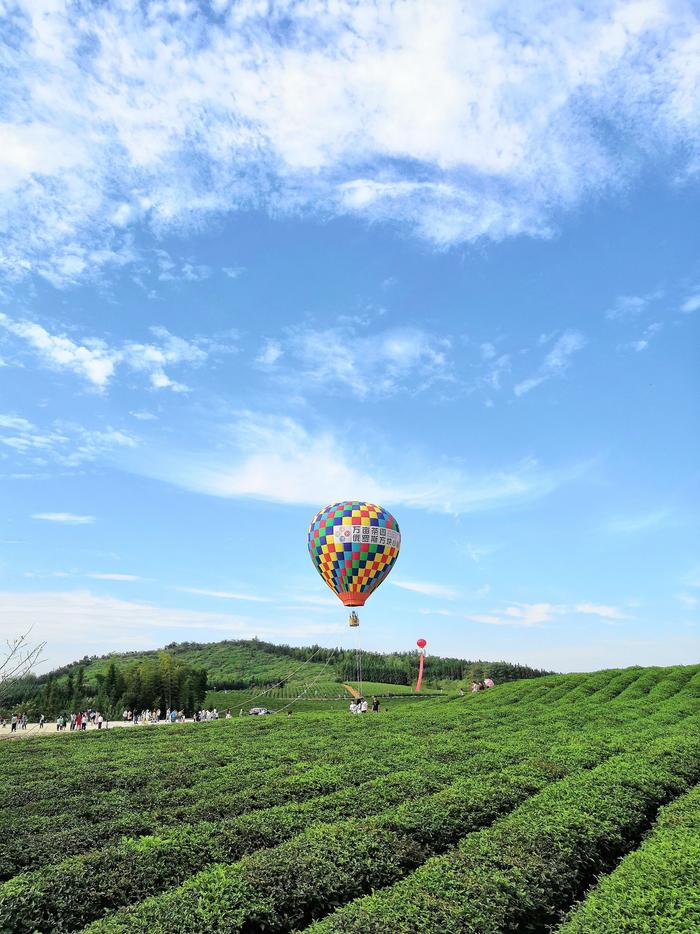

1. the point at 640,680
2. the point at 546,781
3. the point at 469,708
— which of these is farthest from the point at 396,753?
the point at 640,680

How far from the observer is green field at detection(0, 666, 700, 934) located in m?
7.59

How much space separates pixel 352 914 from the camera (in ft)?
24.0

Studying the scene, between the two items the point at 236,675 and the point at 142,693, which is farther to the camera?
the point at 236,675

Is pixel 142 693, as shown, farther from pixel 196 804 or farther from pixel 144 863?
A: pixel 144 863

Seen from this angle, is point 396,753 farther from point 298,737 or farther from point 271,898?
point 271,898

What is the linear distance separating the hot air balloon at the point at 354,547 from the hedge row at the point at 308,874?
28.8 meters

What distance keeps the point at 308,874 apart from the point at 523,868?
3.03 m

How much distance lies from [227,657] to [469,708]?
11935 cm

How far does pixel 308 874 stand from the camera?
846 cm

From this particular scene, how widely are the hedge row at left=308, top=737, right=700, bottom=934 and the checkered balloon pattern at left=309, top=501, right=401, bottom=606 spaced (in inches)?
1093

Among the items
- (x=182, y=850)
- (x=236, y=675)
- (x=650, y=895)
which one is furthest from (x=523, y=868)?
(x=236, y=675)

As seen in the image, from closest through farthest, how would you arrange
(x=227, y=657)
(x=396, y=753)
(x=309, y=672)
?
1. (x=396, y=753)
2. (x=309, y=672)
3. (x=227, y=657)

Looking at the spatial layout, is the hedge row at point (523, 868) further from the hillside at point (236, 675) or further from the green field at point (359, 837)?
the hillside at point (236, 675)

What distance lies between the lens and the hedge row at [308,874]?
7500mm
